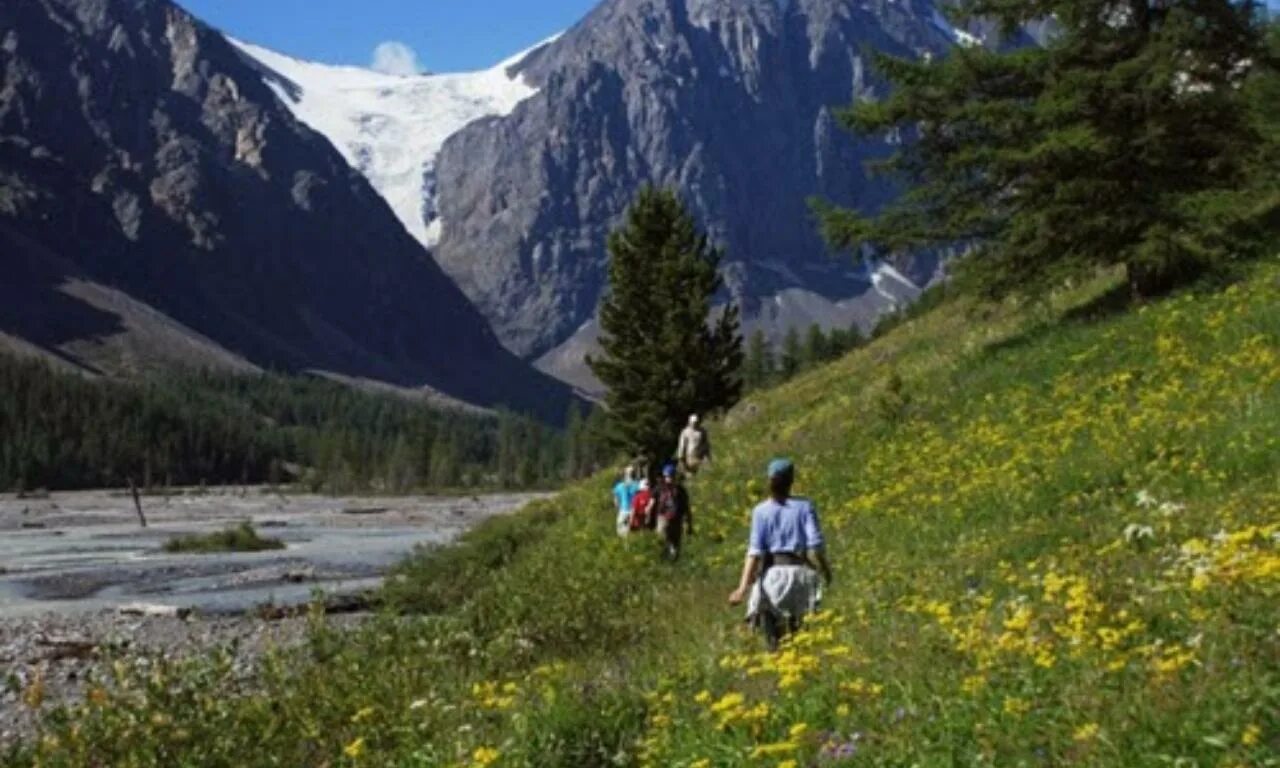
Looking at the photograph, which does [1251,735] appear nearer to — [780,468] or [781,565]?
[781,565]

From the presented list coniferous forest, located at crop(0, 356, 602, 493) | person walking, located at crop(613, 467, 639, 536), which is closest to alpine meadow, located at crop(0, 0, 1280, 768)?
person walking, located at crop(613, 467, 639, 536)

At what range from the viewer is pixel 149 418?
608ft

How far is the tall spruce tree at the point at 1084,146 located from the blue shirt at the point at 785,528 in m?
12.2

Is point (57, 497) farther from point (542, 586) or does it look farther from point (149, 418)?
point (542, 586)

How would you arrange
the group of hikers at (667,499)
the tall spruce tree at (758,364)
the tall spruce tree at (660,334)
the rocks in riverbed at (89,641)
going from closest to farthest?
1. the rocks in riverbed at (89,641)
2. the group of hikers at (667,499)
3. the tall spruce tree at (660,334)
4. the tall spruce tree at (758,364)

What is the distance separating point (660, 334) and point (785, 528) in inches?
1287

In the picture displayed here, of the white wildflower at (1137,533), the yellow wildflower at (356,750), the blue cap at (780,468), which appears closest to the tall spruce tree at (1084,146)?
the white wildflower at (1137,533)

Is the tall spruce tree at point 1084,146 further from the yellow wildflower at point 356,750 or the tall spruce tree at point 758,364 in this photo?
the tall spruce tree at point 758,364

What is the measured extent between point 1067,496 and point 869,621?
5073 mm

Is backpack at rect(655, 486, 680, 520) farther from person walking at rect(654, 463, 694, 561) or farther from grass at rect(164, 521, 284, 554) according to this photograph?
grass at rect(164, 521, 284, 554)

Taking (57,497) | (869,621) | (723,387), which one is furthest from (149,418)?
(869,621)

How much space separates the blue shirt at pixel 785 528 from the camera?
11.8 meters

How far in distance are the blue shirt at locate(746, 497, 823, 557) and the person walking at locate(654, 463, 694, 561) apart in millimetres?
10250

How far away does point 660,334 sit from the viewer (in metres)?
44.4
